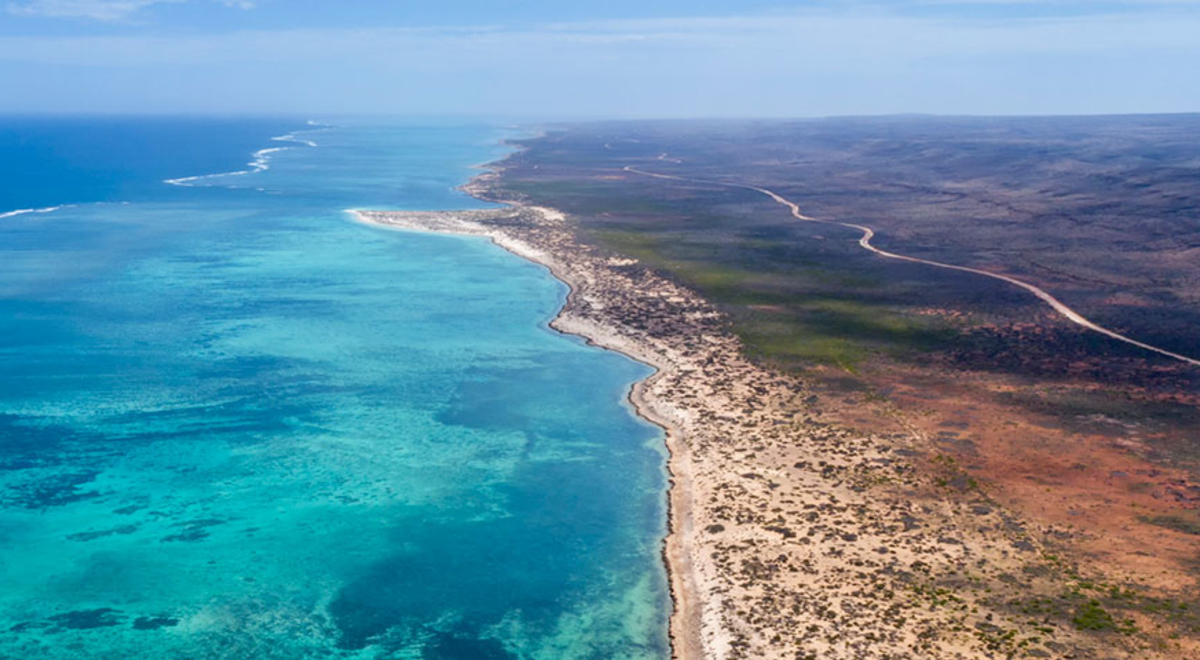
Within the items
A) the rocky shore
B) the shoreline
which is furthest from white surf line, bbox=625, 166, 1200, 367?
the shoreline

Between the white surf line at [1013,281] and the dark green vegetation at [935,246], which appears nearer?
the white surf line at [1013,281]

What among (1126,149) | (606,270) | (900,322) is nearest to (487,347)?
(606,270)

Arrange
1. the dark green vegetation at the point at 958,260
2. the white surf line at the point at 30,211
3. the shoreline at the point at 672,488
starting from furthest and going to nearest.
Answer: the white surf line at the point at 30,211, the dark green vegetation at the point at 958,260, the shoreline at the point at 672,488

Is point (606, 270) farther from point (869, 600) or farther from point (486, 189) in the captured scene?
point (486, 189)

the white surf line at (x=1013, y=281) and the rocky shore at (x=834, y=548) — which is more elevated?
the white surf line at (x=1013, y=281)

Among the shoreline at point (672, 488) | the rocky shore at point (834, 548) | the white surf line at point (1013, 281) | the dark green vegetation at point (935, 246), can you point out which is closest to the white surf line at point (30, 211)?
the dark green vegetation at point (935, 246)

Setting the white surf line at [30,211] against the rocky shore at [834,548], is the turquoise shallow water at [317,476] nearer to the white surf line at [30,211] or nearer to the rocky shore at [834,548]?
the rocky shore at [834,548]

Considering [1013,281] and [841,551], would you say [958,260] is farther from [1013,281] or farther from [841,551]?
[841,551]
